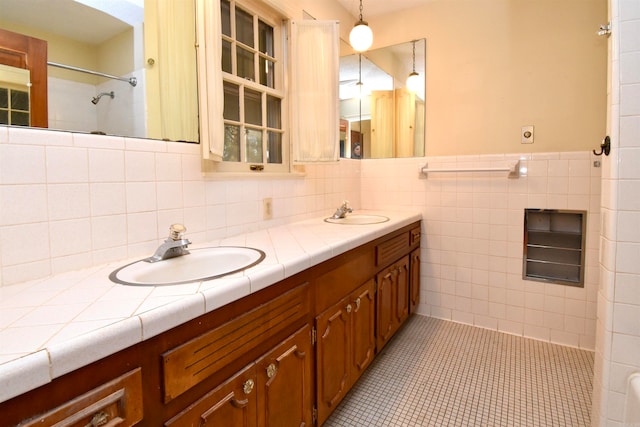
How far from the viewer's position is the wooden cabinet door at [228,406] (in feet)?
2.64

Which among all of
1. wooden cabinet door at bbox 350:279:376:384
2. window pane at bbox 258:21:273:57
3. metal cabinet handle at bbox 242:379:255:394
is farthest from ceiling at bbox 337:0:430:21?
metal cabinet handle at bbox 242:379:255:394

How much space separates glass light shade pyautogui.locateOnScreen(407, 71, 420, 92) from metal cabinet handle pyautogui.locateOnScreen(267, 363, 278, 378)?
234 cm

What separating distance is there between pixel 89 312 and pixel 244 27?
1645 mm

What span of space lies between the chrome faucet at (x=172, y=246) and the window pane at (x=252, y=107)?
829 mm

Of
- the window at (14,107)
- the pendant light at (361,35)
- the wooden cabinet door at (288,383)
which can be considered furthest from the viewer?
the pendant light at (361,35)

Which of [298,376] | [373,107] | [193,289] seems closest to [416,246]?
[373,107]

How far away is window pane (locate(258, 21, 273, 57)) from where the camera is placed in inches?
76.1

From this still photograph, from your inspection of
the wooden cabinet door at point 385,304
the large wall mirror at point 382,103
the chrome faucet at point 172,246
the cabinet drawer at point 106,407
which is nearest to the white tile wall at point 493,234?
the large wall mirror at point 382,103

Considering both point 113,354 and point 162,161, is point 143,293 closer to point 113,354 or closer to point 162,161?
point 113,354

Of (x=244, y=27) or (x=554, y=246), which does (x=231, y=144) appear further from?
(x=554, y=246)

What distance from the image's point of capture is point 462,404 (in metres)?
1.69

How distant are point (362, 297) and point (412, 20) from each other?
2.24 m

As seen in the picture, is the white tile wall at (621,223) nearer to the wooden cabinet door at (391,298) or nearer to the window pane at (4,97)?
the wooden cabinet door at (391,298)

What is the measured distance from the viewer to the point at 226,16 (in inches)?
66.3
